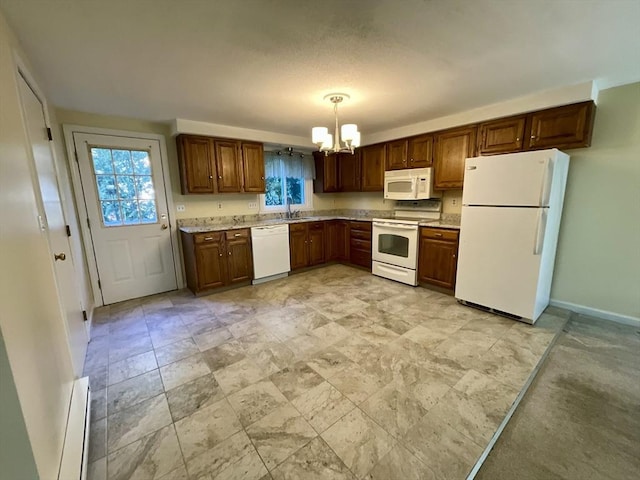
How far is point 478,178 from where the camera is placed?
2875 millimetres

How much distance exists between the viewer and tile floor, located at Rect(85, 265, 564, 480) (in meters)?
1.38

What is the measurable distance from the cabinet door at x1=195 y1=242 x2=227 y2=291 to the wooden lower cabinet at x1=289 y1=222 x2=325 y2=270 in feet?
3.75


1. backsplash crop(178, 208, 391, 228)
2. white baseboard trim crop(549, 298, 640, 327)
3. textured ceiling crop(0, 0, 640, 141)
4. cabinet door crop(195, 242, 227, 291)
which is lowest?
white baseboard trim crop(549, 298, 640, 327)

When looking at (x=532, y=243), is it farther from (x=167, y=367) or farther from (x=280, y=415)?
(x=167, y=367)

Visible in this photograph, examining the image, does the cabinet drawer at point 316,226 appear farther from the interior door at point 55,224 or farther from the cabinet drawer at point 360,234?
the interior door at point 55,224

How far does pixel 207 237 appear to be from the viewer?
139 inches

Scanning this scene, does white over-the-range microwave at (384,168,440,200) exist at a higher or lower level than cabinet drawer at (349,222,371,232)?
A: higher

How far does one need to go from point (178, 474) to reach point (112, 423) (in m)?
0.66

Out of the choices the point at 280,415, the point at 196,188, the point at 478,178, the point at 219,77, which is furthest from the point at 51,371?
the point at 478,178

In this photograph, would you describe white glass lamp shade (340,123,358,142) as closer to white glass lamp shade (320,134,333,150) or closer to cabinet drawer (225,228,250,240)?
white glass lamp shade (320,134,333,150)

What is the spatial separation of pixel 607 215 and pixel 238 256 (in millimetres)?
4323

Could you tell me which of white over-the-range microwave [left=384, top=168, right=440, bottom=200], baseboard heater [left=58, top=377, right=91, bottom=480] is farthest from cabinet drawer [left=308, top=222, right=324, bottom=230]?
baseboard heater [left=58, top=377, right=91, bottom=480]

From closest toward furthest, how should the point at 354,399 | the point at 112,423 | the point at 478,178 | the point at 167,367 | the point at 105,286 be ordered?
the point at 112,423 → the point at 354,399 → the point at 167,367 → the point at 478,178 → the point at 105,286

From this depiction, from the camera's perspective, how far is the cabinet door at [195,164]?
3553mm
